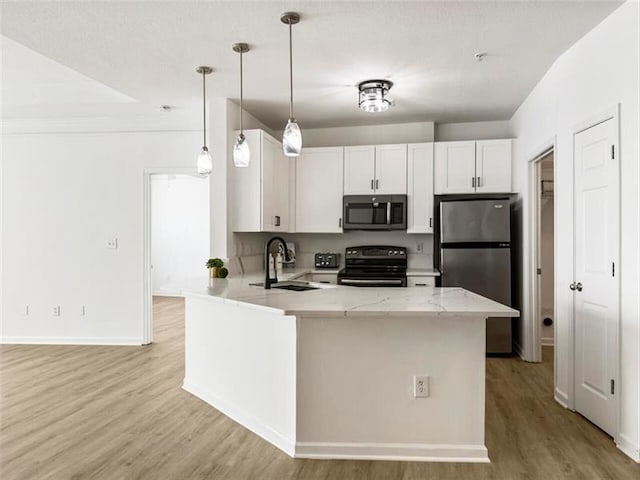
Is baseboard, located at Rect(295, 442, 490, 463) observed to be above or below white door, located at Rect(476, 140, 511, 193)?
below

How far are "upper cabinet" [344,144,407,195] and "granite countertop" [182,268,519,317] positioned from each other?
6.66 feet

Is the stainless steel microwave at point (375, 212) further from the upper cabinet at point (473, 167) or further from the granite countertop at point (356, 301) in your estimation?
the granite countertop at point (356, 301)

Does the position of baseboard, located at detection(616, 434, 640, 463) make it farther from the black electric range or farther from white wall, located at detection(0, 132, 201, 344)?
white wall, located at detection(0, 132, 201, 344)

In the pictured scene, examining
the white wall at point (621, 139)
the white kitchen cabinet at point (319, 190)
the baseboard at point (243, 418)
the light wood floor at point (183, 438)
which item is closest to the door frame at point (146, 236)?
the light wood floor at point (183, 438)

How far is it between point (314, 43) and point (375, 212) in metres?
2.35

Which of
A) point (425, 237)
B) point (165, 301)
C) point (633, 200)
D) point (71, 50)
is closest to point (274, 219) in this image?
point (425, 237)

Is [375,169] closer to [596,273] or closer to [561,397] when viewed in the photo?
[596,273]

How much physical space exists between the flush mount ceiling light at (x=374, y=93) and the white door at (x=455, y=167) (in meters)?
1.30

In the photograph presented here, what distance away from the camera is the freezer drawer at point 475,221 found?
4.65 m

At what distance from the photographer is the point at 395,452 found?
2.47 m

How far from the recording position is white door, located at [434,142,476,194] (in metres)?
4.95

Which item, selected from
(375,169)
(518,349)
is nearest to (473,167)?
(375,169)

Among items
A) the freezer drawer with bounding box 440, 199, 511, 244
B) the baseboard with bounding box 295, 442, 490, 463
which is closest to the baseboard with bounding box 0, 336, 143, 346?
the baseboard with bounding box 295, 442, 490, 463

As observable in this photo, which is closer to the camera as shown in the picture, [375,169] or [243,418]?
[243,418]
